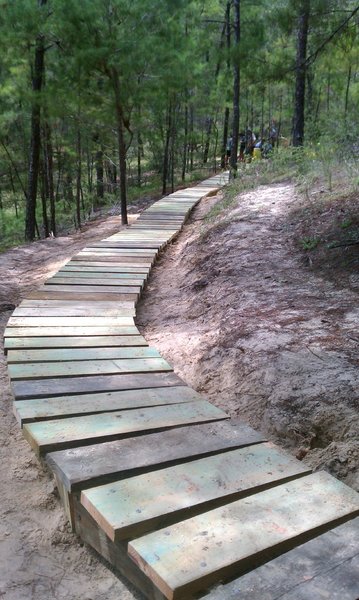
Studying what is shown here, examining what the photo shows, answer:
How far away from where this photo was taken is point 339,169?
7.71 meters

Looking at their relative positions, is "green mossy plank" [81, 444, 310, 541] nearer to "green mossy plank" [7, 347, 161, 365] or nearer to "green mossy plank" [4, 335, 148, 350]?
"green mossy plank" [7, 347, 161, 365]

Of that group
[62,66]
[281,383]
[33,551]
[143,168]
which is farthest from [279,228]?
[143,168]

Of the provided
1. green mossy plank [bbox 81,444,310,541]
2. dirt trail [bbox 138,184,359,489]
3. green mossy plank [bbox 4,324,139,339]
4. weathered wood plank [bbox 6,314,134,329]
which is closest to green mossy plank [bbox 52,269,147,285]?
dirt trail [bbox 138,184,359,489]

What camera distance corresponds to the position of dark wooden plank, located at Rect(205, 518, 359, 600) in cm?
142

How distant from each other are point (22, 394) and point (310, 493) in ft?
5.34

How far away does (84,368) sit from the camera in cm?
316

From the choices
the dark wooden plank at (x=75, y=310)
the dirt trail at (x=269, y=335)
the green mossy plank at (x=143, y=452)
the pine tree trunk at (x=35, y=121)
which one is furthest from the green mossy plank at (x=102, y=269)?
the pine tree trunk at (x=35, y=121)

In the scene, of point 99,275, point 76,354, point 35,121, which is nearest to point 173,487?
point 76,354

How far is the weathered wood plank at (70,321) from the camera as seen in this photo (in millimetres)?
4004

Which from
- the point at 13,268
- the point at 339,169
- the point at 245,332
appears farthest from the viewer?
the point at 339,169

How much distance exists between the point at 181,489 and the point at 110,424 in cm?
63

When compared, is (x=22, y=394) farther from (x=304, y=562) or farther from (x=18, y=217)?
(x=18, y=217)

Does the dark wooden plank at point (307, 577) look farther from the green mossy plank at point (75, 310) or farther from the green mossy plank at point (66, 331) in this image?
the green mossy plank at point (75, 310)

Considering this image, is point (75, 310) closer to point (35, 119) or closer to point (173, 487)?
point (173, 487)
